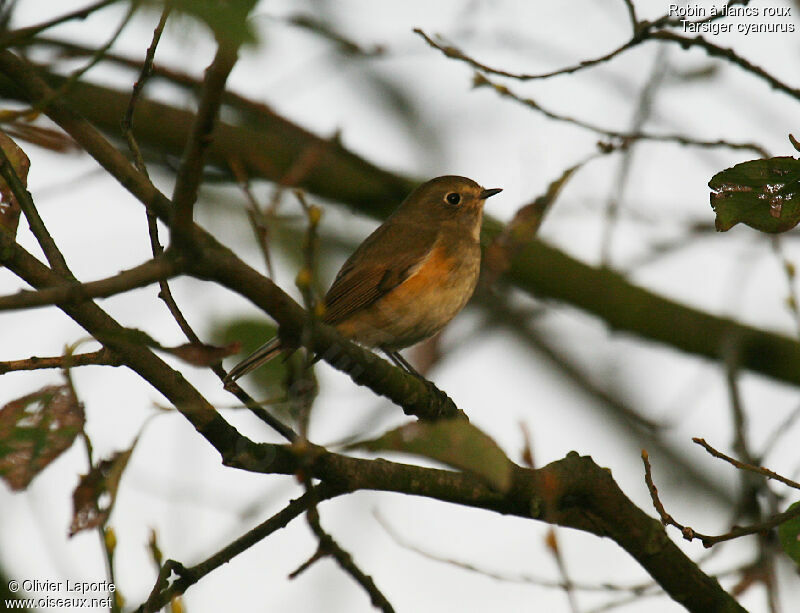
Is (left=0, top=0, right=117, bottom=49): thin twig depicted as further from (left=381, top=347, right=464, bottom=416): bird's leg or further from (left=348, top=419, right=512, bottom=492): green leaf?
(left=381, top=347, right=464, bottom=416): bird's leg

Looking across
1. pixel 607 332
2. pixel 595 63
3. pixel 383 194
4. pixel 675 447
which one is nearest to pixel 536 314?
pixel 607 332

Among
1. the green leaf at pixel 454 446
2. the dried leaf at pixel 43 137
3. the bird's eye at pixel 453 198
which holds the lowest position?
the green leaf at pixel 454 446

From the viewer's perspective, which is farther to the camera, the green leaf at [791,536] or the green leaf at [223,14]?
the green leaf at [791,536]

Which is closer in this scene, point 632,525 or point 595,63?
point 632,525

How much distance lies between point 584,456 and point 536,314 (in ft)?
13.3

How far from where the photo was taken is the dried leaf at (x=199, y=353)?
90.7 inches

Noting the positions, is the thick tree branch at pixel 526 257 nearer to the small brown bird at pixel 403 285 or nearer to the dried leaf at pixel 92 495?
the small brown bird at pixel 403 285

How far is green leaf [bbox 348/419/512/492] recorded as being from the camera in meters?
2.18

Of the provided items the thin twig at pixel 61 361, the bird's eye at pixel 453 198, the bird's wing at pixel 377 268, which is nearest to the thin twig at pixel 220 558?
the thin twig at pixel 61 361

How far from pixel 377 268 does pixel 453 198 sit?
115cm

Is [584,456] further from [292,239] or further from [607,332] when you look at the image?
[607,332]

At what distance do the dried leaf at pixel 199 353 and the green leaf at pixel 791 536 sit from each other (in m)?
1.69

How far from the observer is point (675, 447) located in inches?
365

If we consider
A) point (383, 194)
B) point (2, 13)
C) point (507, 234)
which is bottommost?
point (2, 13)
